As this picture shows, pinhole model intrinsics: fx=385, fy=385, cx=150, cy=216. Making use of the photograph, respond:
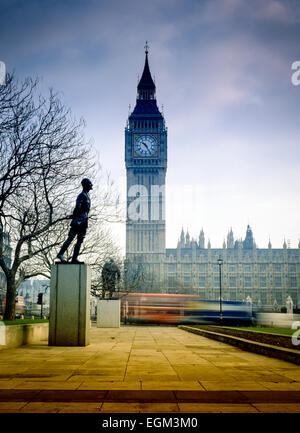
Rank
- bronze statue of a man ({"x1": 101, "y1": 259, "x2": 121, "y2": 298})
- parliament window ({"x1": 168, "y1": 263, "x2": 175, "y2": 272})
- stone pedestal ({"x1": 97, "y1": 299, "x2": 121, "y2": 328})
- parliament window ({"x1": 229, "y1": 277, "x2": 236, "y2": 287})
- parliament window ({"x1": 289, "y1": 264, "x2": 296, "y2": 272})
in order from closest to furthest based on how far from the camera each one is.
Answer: stone pedestal ({"x1": 97, "y1": 299, "x2": 121, "y2": 328}) → bronze statue of a man ({"x1": 101, "y1": 259, "x2": 121, "y2": 298}) → parliament window ({"x1": 289, "y1": 264, "x2": 296, "y2": 272}) → parliament window ({"x1": 229, "y1": 277, "x2": 236, "y2": 287}) → parliament window ({"x1": 168, "y1": 263, "x2": 175, "y2": 272})

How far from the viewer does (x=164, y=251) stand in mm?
101688

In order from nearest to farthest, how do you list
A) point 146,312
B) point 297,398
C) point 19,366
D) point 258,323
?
point 297,398
point 19,366
point 146,312
point 258,323

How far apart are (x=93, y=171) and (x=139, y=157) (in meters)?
85.5

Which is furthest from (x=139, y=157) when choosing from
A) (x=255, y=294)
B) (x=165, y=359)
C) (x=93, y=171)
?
(x=165, y=359)

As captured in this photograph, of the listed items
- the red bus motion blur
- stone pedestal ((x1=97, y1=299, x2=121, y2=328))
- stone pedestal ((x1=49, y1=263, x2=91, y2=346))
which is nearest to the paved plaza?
stone pedestal ((x1=49, y1=263, x2=91, y2=346))

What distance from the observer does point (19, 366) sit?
268 inches

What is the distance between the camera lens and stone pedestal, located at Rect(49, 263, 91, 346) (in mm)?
10469

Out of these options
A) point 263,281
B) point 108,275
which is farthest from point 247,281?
point 108,275

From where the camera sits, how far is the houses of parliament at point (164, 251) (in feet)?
316

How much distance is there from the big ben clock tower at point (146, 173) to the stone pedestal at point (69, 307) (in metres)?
89.1

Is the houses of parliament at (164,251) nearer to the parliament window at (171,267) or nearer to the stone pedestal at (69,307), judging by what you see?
the parliament window at (171,267)

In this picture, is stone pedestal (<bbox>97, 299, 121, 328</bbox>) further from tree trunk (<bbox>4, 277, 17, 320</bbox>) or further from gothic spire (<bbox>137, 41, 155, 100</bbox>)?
gothic spire (<bbox>137, 41, 155, 100</bbox>)

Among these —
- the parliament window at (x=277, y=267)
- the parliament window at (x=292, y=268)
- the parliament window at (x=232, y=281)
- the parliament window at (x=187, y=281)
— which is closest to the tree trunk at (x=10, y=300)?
the parliament window at (x=187, y=281)
